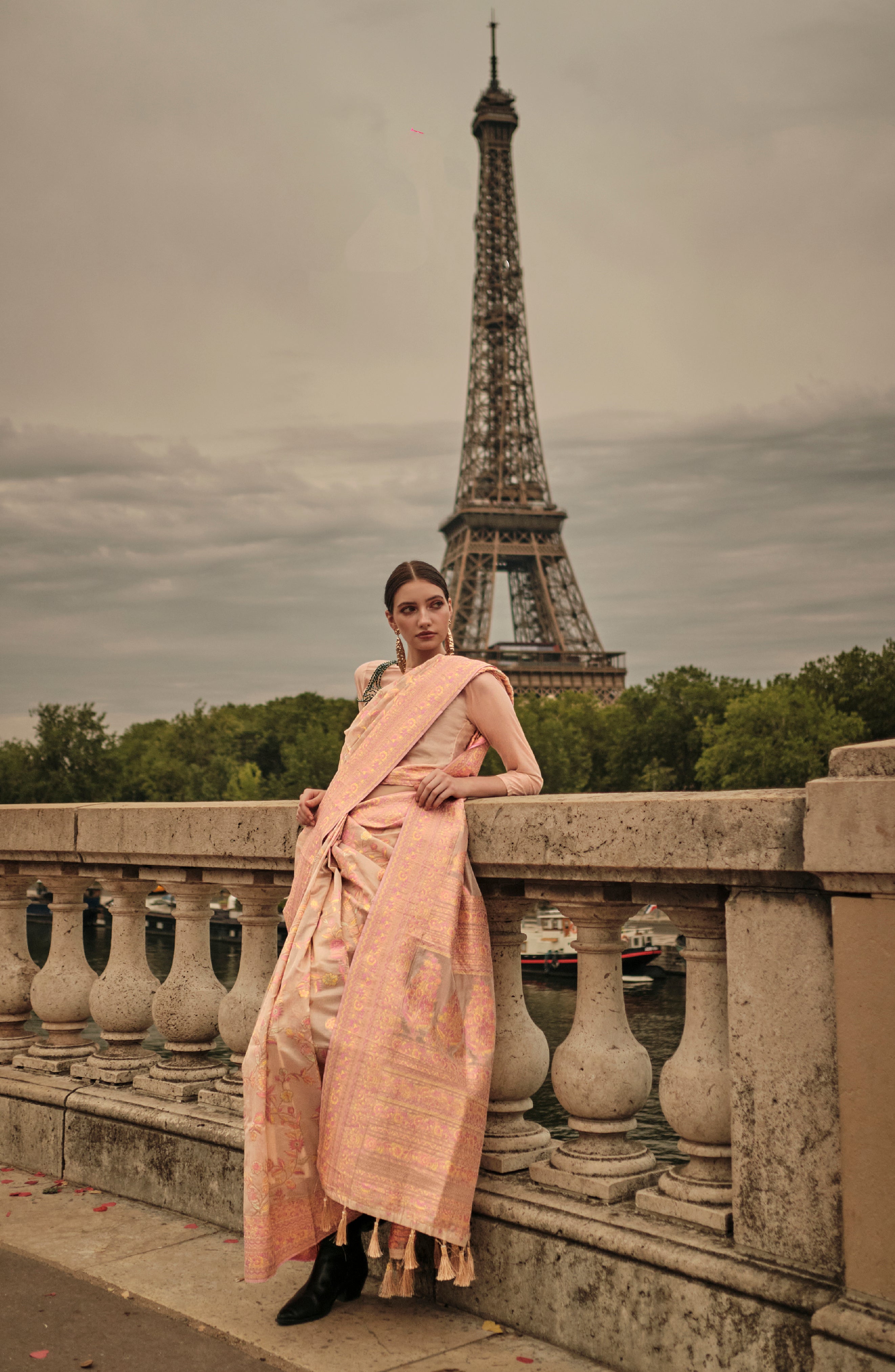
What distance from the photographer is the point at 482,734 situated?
3.60 metres

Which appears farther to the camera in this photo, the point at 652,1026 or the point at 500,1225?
the point at 652,1026

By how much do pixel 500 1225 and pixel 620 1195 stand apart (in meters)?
0.33

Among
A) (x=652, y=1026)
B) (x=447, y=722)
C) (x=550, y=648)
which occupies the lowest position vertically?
(x=652, y=1026)

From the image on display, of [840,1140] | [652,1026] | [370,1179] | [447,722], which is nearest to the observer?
[840,1140]

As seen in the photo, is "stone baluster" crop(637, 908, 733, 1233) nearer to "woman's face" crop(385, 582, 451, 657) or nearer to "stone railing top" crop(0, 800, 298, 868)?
"woman's face" crop(385, 582, 451, 657)

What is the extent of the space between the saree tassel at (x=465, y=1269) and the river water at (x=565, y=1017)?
260 inches

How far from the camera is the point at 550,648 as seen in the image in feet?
224

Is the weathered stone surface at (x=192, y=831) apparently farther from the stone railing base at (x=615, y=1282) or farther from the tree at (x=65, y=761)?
the tree at (x=65, y=761)

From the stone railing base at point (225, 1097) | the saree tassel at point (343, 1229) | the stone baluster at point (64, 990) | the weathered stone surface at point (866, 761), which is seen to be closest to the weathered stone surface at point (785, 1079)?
the weathered stone surface at point (866, 761)

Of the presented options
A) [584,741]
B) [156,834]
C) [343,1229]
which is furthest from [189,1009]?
[584,741]

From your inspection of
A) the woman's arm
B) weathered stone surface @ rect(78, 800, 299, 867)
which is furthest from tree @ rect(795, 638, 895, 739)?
the woman's arm

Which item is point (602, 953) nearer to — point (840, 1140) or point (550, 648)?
point (840, 1140)

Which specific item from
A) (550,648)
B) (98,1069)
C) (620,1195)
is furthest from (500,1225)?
(550,648)

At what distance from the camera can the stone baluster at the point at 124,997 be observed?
186 inches
